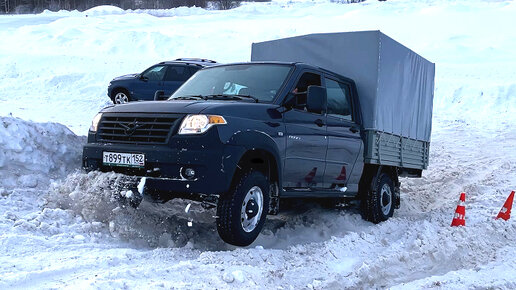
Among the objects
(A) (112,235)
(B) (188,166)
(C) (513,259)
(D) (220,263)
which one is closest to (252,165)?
(B) (188,166)

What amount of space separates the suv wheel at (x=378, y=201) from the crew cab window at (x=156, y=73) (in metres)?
8.68

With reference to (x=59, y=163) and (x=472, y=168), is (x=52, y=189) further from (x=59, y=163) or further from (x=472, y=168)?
(x=472, y=168)

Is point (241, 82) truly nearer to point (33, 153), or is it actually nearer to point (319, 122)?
point (319, 122)

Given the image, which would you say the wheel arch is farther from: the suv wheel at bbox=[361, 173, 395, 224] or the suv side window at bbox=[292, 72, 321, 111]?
the suv wheel at bbox=[361, 173, 395, 224]

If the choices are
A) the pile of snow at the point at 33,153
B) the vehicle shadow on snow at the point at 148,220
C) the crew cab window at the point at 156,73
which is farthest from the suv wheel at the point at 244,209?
the crew cab window at the point at 156,73

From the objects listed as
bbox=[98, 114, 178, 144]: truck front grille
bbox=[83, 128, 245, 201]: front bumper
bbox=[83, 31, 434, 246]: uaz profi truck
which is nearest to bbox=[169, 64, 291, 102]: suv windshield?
bbox=[83, 31, 434, 246]: uaz profi truck

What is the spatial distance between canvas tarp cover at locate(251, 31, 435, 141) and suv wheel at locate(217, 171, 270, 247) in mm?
2673

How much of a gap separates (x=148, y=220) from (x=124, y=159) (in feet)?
2.37

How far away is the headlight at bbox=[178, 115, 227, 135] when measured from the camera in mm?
4918

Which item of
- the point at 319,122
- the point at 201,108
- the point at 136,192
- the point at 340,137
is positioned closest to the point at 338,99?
the point at 340,137

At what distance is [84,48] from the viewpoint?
1144 inches

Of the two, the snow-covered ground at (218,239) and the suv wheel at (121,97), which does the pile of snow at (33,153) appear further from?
the suv wheel at (121,97)

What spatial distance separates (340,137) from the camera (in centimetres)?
676

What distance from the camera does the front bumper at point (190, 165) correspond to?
4.84 metres
